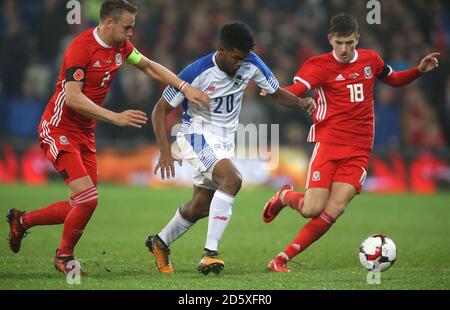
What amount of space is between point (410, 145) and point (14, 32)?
8.59 m

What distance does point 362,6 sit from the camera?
61.6 feet

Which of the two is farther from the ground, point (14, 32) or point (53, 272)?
point (14, 32)

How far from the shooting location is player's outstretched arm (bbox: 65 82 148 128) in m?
7.26

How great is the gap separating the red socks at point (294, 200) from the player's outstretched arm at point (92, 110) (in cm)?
224

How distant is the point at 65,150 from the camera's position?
7.89 meters

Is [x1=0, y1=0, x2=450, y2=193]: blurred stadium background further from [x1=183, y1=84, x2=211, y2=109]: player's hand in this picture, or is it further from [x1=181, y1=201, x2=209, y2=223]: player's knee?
[x1=183, y1=84, x2=211, y2=109]: player's hand

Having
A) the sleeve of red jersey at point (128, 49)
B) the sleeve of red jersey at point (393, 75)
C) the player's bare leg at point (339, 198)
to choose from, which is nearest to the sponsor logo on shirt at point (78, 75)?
the sleeve of red jersey at point (128, 49)

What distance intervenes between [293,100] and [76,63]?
217 centimetres

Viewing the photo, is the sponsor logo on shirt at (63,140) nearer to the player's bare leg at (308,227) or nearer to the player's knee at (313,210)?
the player's bare leg at (308,227)

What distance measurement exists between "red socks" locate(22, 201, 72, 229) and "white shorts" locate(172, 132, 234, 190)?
1198mm

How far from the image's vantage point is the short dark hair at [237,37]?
7.89 m

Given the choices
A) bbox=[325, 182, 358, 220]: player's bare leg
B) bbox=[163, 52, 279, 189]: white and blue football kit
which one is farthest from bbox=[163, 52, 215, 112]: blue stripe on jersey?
bbox=[325, 182, 358, 220]: player's bare leg

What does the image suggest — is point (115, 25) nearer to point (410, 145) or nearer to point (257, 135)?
point (257, 135)
